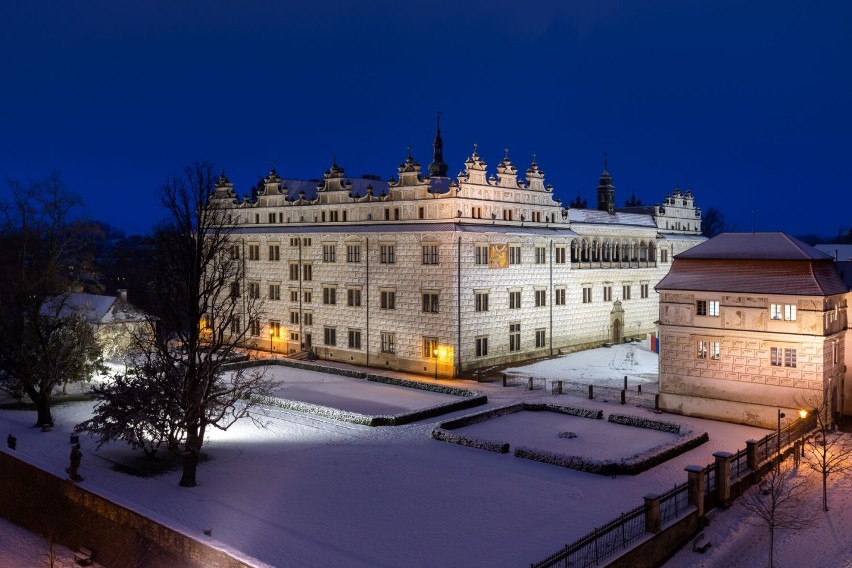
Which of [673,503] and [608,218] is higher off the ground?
[608,218]

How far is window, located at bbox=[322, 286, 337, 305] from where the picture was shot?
157 ft

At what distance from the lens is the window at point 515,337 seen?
4488cm

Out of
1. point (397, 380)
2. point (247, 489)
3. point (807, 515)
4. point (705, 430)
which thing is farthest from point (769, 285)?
point (247, 489)

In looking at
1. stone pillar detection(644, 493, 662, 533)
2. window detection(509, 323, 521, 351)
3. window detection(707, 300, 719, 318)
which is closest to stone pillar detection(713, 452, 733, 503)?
stone pillar detection(644, 493, 662, 533)

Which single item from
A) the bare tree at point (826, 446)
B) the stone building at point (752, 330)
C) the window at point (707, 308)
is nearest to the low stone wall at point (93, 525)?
the bare tree at point (826, 446)

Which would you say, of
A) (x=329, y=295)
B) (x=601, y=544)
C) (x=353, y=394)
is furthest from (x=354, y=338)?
(x=601, y=544)

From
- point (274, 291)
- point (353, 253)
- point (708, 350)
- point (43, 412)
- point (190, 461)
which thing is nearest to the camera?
point (190, 461)

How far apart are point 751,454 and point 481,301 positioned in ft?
66.2

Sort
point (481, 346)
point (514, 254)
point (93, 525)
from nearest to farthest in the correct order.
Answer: point (93, 525), point (481, 346), point (514, 254)

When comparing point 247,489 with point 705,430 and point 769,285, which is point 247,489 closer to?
point 705,430

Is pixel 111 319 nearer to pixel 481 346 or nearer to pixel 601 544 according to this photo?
pixel 481 346

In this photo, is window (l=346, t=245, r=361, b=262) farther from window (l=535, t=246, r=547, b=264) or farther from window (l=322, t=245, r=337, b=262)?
window (l=535, t=246, r=547, b=264)

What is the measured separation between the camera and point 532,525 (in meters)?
20.3

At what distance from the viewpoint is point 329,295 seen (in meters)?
48.1
